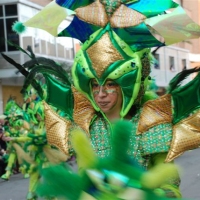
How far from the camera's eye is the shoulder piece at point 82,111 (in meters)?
3.36

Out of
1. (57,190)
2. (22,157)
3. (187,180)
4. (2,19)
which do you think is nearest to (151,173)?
(57,190)

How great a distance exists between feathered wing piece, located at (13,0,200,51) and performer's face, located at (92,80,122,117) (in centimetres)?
30

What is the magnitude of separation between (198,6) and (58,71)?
3206 centimetres

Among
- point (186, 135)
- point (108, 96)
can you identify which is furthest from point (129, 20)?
point (186, 135)

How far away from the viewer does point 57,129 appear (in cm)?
351

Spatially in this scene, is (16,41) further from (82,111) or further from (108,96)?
(108,96)

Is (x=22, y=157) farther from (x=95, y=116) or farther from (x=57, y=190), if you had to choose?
(x=57, y=190)

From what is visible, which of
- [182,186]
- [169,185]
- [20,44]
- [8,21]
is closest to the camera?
[169,185]

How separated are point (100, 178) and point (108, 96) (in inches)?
45.6

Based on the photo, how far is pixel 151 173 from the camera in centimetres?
194

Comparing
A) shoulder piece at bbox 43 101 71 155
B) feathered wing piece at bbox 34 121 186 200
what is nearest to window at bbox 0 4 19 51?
shoulder piece at bbox 43 101 71 155

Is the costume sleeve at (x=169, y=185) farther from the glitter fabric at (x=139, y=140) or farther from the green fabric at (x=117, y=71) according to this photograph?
the green fabric at (x=117, y=71)

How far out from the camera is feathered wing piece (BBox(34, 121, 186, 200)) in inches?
78.1

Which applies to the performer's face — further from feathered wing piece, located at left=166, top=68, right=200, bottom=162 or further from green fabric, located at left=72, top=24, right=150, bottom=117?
feathered wing piece, located at left=166, top=68, right=200, bottom=162
